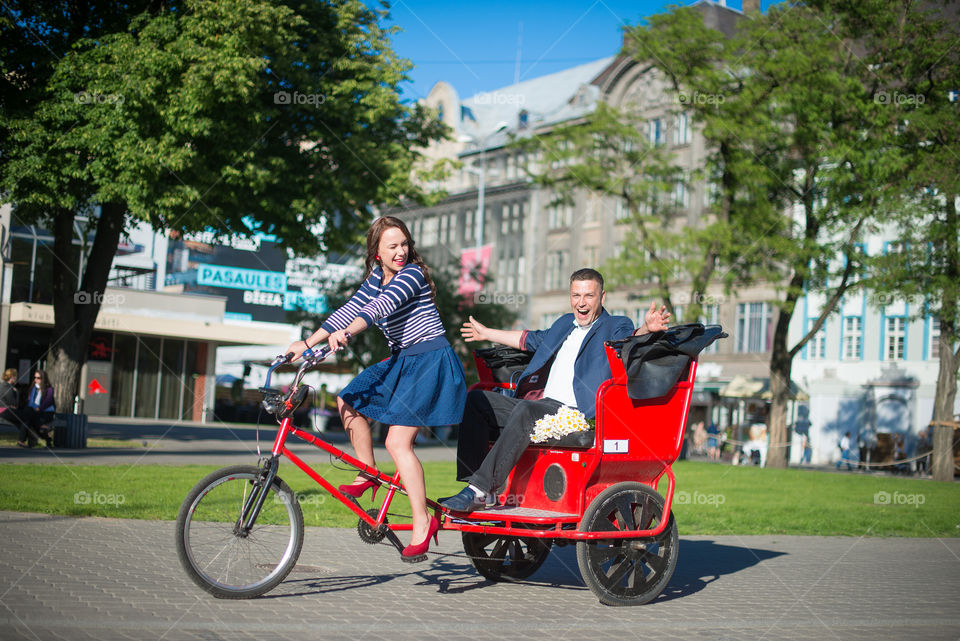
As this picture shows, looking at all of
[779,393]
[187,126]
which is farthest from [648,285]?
[187,126]

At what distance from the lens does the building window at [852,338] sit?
44.7 m

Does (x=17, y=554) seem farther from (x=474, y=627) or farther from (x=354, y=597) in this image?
(x=474, y=627)

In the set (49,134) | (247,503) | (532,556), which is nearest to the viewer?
(247,503)

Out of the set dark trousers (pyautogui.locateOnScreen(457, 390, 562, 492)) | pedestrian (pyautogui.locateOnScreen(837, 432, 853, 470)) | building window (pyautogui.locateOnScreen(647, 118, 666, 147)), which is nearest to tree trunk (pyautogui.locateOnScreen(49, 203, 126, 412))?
dark trousers (pyautogui.locateOnScreen(457, 390, 562, 492))

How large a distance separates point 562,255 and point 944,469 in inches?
1609

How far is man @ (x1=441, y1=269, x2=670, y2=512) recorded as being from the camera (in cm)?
600

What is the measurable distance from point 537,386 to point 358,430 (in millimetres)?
1479

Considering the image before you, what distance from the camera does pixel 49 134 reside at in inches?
706

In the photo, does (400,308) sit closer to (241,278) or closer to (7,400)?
(7,400)

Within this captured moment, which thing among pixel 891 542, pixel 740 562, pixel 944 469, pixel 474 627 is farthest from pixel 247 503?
pixel 944 469

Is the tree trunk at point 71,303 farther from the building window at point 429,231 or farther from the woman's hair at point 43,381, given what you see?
the building window at point 429,231

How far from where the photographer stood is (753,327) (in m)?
51.2

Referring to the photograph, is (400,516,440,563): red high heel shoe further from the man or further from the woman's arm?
the woman's arm

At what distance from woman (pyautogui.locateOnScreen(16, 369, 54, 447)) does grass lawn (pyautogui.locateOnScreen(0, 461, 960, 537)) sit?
5.15 meters
